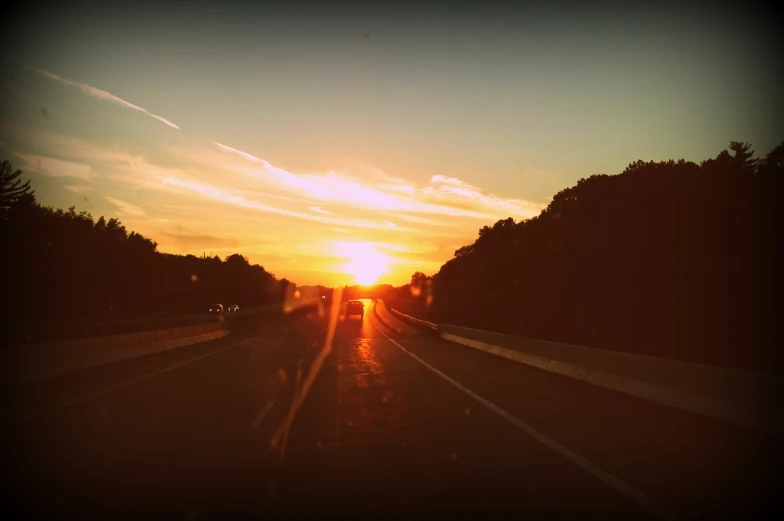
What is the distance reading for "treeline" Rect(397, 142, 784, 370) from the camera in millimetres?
44812

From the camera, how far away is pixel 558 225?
86125 millimetres

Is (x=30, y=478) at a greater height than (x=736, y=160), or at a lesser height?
lesser

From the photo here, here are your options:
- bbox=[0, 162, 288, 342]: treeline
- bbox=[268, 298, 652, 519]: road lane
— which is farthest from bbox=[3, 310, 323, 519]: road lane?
bbox=[0, 162, 288, 342]: treeline

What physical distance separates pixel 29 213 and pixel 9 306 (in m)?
11.7

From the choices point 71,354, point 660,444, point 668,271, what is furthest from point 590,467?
point 668,271

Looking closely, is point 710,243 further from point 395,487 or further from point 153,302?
point 153,302

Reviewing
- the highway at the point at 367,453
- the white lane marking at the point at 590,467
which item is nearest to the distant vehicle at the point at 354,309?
the highway at the point at 367,453

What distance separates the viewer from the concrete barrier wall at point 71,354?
16500mm

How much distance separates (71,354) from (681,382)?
624 inches

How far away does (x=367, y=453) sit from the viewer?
370 inches

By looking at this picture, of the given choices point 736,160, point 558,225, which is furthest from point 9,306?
point 736,160

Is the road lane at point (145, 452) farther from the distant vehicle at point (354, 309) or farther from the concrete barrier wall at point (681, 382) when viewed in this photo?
the distant vehicle at point (354, 309)

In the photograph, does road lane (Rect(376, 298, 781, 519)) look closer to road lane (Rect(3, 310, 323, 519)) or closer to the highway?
the highway

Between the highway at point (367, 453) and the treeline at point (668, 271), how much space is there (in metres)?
24.4
